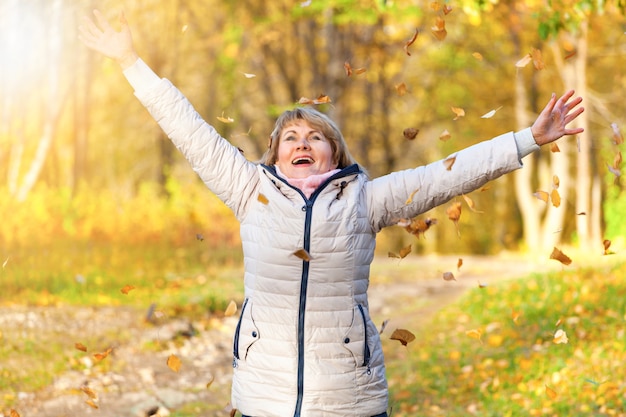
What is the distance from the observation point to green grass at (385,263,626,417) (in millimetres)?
6164

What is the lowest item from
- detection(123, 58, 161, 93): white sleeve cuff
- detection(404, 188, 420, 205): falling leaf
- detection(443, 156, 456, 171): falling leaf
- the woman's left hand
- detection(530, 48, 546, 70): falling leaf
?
detection(404, 188, 420, 205): falling leaf

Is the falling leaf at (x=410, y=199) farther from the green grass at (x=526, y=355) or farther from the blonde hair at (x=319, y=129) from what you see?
the green grass at (x=526, y=355)

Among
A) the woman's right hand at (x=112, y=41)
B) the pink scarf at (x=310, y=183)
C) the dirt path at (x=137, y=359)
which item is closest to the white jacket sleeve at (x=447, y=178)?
the pink scarf at (x=310, y=183)

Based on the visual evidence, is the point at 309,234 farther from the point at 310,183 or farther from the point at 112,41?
the point at 112,41

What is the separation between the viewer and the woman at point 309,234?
3.29 meters

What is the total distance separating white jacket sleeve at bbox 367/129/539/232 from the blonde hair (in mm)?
243

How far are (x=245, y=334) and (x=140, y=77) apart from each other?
1.12 meters

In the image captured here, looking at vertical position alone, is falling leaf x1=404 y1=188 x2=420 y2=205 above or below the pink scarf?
below

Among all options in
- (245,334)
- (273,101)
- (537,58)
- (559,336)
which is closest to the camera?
(245,334)

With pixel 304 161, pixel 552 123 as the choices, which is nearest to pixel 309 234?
pixel 304 161

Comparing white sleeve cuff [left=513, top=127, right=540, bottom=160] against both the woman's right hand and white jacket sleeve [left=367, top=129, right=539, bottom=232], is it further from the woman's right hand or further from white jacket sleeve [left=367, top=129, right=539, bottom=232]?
the woman's right hand

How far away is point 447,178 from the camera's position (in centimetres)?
338

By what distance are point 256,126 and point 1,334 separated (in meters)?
16.1

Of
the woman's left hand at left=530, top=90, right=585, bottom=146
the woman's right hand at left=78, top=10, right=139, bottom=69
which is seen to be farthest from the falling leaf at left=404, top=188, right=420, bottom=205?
the woman's right hand at left=78, top=10, right=139, bottom=69
